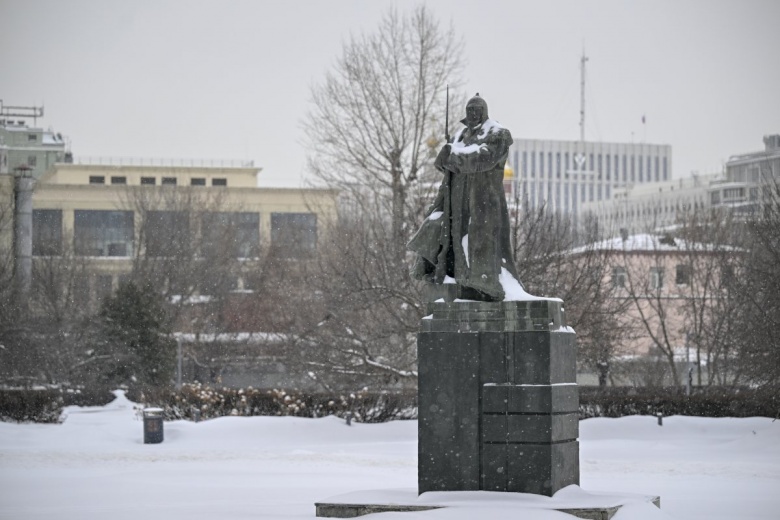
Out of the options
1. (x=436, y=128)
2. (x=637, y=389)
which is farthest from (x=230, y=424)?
(x=436, y=128)

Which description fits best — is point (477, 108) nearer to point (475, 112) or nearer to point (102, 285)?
point (475, 112)

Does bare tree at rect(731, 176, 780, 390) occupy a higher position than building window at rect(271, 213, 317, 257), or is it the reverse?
building window at rect(271, 213, 317, 257)

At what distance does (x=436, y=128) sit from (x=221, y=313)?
24.0 m

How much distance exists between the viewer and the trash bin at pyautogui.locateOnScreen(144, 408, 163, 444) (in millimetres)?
26859

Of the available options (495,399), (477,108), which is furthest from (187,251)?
(495,399)

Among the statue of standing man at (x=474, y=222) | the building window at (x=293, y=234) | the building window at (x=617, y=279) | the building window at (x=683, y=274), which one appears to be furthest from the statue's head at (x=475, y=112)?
the building window at (x=293, y=234)

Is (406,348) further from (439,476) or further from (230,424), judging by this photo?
(439,476)

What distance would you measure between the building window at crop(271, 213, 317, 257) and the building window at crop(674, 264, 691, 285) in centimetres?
1558

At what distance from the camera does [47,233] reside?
221ft

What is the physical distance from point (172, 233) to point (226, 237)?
170 inches

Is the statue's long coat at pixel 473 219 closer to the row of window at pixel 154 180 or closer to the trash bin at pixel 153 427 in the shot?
the trash bin at pixel 153 427

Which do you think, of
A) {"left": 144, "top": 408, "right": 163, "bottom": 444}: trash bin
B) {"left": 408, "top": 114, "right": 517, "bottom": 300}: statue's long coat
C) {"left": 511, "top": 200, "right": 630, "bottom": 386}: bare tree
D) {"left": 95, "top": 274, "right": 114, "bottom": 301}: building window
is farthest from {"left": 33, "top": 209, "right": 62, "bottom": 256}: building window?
{"left": 408, "top": 114, "right": 517, "bottom": 300}: statue's long coat

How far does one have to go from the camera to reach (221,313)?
60625 millimetres

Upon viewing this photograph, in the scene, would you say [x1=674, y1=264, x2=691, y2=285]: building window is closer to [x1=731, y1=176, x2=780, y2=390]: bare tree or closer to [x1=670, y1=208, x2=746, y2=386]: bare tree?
[x1=670, y1=208, x2=746, y2=386]: bare tree
